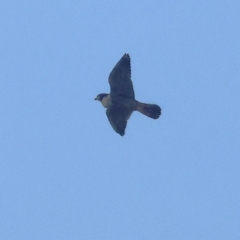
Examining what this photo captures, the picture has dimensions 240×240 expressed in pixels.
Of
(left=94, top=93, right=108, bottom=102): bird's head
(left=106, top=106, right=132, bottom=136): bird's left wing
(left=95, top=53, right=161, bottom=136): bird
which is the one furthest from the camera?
(left=94, top=93, right=108, bottom=102): bird's head

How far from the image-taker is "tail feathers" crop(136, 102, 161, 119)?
31.9m

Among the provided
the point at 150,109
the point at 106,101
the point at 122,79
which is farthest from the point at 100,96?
the point at 150,109

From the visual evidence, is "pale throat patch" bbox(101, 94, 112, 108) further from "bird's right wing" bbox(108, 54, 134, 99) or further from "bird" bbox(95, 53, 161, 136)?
"bird's right wing" bbox(108, 54, 134, 99)

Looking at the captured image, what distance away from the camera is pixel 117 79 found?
3222 centimetres

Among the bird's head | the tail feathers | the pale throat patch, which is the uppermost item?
the bird's head

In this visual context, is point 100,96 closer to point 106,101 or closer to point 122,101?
point 106,101

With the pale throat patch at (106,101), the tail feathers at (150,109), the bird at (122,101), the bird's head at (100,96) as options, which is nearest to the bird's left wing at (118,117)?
the bird at (122,101)

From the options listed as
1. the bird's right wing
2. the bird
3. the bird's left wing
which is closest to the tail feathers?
the bird

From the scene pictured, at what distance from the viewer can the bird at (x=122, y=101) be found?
3212 cm

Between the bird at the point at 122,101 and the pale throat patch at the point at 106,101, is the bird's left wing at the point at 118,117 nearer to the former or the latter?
the bird at the point at 122,101

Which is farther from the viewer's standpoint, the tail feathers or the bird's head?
the bird's head

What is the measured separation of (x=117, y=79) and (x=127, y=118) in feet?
3.81

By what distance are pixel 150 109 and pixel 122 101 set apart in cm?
90

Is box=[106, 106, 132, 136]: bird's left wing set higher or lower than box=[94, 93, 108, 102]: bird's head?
lower
